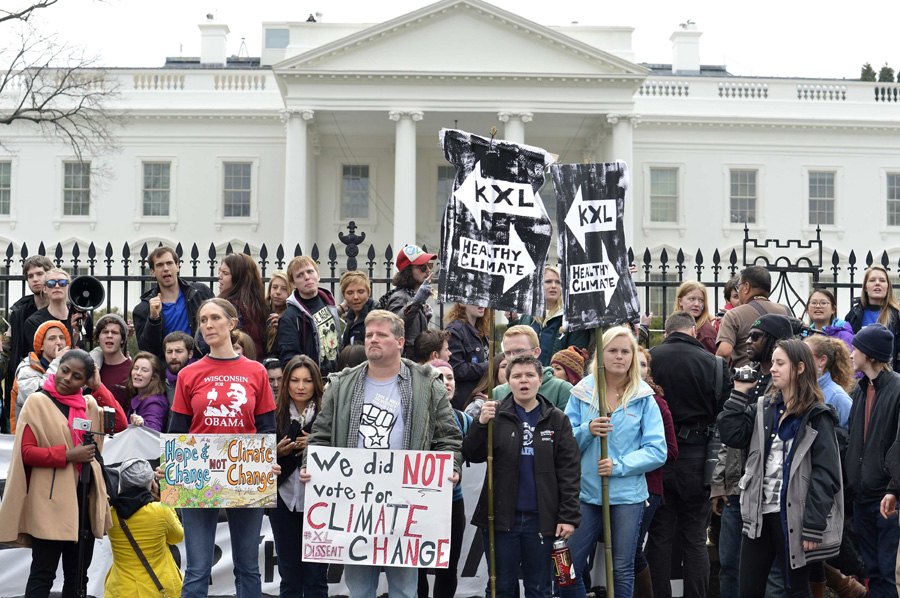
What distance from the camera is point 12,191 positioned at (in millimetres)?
38594

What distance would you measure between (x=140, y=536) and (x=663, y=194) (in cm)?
3418

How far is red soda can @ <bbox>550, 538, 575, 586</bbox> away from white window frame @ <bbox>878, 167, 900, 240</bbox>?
36.4m

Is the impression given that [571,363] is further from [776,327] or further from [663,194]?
[663,194]

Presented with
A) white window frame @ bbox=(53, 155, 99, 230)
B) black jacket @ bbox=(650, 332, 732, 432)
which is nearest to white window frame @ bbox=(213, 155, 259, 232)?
white window frame @ bbox=(53, 155, 99, 230)

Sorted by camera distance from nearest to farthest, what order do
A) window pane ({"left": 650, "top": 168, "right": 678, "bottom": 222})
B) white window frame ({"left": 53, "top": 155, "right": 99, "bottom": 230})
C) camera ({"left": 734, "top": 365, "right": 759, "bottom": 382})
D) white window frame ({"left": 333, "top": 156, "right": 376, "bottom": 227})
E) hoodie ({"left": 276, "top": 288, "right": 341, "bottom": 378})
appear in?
camera ({"left": 734, "top": 365, "right": 759, "bottom": 382})
hoodie ({"left": 276, "top": 288, "right": 341, "bottom": 378})
white window frame ({"left": 53, "top": 155, "right": 99, "bottom": 230})
white window frame ({"left": 333, "top": 156, "right": 376, "bottom": 227})
window pane ({"left": 650, "top": 168, "right": 678, "bottom": 222})

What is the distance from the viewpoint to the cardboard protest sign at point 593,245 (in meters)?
6.92

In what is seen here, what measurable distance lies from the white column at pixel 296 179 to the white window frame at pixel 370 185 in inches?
124

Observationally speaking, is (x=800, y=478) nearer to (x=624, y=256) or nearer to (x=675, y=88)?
(x=624, y=256)

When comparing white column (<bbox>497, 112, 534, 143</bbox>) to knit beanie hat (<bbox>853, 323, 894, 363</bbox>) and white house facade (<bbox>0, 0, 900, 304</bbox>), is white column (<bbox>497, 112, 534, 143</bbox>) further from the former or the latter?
knit beanie hat (<bbox>853, 323, 894, 363</bbox>)

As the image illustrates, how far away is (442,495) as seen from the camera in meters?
6.33

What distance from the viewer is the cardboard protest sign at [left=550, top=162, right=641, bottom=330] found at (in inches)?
272

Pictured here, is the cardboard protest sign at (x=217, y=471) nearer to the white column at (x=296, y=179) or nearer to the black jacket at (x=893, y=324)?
the black jacket at (x=893, y=324)

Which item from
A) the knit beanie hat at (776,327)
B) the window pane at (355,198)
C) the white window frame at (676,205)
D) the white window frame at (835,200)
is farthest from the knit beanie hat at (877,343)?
the white window frame at (835,200)

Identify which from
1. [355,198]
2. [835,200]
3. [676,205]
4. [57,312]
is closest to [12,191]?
[355,198]
